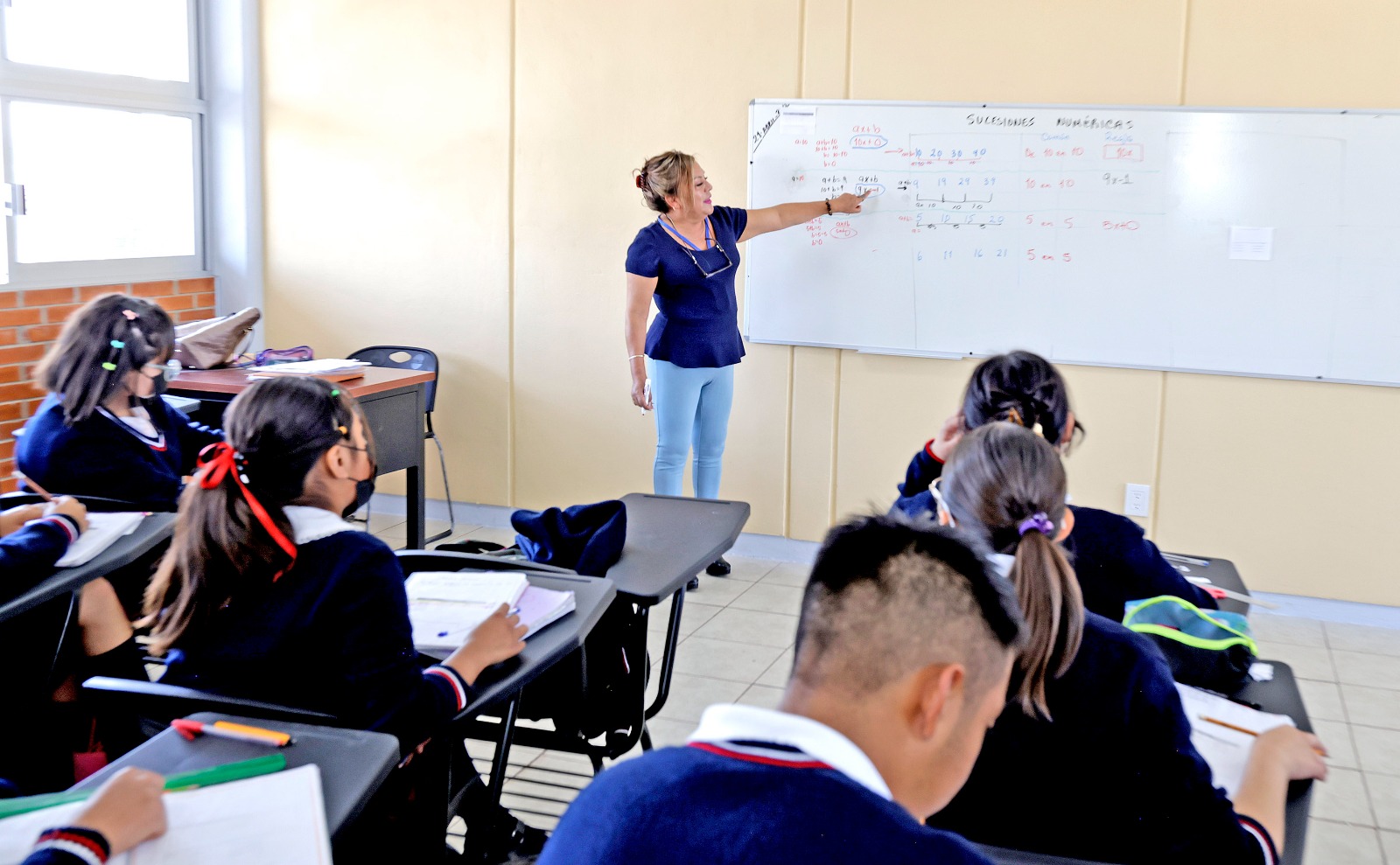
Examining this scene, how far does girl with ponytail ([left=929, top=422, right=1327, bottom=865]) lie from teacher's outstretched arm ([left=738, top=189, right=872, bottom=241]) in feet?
9.74

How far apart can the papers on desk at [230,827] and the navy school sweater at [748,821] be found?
446 millimetres

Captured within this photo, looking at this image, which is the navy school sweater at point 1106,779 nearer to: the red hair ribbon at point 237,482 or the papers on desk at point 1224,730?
the papers on desk at point 1224,730

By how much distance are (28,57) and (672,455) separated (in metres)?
2.83

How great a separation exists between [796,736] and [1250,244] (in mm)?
3733

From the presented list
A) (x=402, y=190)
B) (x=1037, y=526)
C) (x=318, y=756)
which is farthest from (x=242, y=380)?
(x=1037, y=526)

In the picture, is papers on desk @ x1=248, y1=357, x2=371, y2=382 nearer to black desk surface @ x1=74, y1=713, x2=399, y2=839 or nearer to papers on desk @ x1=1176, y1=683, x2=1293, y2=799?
black desk surface @ x1=74, y1=713, x2=399, y2=839

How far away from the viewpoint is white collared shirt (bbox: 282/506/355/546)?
1.72 m

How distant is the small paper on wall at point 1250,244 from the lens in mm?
3986

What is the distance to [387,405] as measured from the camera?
3941 mm

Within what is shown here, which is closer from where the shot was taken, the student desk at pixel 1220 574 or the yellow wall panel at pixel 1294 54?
the student desk at pixel 1220 574

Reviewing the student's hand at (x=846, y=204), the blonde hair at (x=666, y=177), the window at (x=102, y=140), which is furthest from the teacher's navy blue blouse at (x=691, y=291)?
the window at (x=102, y=140)

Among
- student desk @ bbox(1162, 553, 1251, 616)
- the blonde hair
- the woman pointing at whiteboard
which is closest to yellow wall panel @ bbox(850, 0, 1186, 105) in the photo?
the woman pointing at whiteboard

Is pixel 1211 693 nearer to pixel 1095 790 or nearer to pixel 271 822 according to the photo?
pixel 1095 790

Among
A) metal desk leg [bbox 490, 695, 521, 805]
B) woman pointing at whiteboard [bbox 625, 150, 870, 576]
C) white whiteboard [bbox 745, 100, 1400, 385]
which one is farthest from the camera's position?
woman pointing at whiteboard [bbox 625, 150, 870, 576]
